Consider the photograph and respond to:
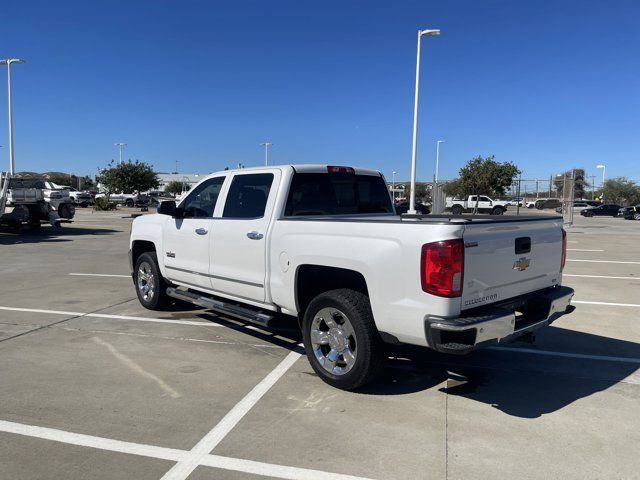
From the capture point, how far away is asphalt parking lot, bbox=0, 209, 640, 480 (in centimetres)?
329

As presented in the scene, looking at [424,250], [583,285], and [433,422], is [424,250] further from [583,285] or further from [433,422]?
[583,285]

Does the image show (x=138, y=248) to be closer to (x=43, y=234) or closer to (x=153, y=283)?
(x=153, y=283)

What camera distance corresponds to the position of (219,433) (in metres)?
3.68

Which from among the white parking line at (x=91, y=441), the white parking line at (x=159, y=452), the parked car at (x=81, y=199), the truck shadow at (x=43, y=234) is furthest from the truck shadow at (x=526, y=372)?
the parked car at (x=81, y=199)

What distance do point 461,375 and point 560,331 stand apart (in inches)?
89.6

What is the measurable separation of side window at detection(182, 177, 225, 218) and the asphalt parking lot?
4.86 feet

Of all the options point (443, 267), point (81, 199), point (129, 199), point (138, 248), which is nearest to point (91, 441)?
point (443, 267)

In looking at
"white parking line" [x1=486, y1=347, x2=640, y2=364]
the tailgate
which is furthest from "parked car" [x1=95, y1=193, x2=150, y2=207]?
the tailgate

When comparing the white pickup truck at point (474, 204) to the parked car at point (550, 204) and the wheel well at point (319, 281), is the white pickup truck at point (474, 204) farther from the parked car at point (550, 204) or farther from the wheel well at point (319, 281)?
the wheel well at point (319, 281)

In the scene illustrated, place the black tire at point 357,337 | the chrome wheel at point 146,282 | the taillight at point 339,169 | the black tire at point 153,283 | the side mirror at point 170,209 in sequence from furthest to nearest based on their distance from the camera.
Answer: the chrome wheel at point 146,282, the black tire at point 153,283, the side mirror at point 170,209, the taillight at point 339,169, the black tire at point 357,337

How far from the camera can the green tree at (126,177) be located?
56.5m

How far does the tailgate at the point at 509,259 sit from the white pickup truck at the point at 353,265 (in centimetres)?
1

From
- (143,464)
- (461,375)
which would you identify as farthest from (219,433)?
(461,375)

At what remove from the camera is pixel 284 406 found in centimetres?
414
